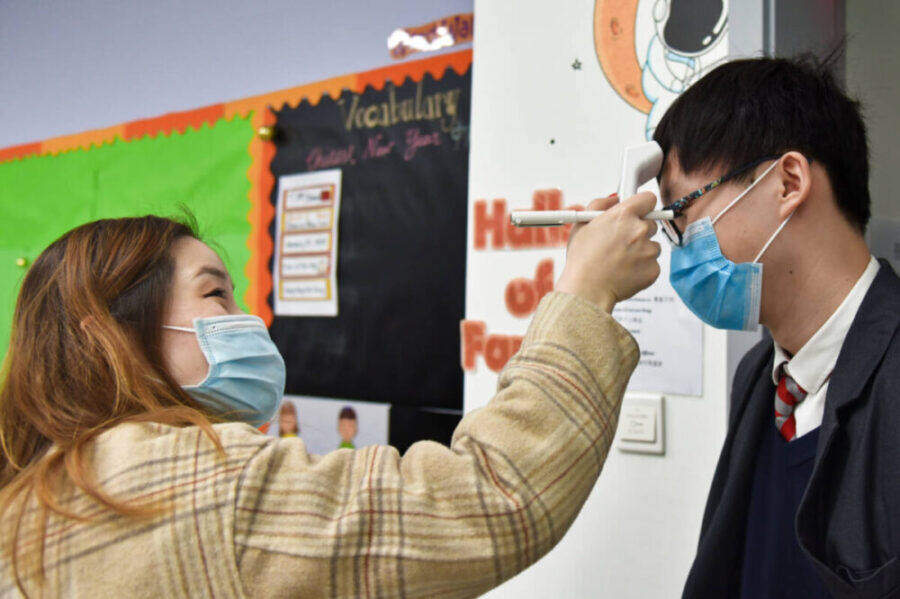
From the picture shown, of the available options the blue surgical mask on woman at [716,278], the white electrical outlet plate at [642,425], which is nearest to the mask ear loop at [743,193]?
the blue surgical mask on woman at [716,278]

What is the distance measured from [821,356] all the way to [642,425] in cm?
40

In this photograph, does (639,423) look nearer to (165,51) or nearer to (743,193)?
(743,193)

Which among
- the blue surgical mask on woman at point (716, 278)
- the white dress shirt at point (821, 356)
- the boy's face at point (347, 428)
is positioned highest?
the blue surgical mask on woman at point (716, 278)

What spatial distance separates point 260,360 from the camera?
3.17ft

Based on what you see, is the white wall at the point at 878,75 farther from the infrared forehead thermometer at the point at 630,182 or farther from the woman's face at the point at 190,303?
the woman's face at the point at 190,303

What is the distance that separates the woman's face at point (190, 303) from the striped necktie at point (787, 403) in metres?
0.72

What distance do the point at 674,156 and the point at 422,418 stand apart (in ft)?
3.21

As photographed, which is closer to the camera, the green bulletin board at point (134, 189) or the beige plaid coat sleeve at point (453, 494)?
the beige plaid coat sleeve at point (453, 494)

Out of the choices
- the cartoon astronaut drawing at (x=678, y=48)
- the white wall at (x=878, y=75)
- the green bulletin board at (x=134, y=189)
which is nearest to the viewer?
the cartoon astronaut drawing at (x=678, y=48)

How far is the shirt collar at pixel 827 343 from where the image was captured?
87cm

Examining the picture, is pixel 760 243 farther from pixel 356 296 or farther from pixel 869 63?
pixel 356 296

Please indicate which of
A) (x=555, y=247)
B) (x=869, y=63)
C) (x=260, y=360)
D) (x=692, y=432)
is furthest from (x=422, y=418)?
(x=869, y=63)

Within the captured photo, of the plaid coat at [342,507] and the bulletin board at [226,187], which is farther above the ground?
the bulletin board at [226,187]

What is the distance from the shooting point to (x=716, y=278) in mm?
925
